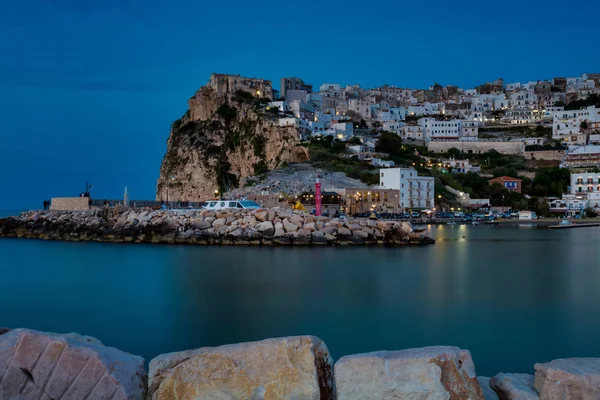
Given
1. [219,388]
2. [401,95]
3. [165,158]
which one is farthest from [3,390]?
[401,95]

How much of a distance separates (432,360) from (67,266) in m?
19.0

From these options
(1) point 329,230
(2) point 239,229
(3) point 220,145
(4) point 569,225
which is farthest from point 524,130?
(2) point 239,229

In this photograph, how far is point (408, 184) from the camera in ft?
175

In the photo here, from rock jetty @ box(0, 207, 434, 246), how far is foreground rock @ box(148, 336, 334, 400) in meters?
21.7

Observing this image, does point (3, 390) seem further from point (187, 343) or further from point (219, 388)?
point (187, 343)

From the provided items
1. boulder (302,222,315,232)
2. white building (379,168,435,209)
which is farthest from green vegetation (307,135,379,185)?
boulder (302,222,315,232)

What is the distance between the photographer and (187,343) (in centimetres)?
893

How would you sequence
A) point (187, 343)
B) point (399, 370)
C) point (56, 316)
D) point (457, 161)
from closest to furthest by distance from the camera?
point (399, 370)
point (187, 343)
point (56, 316)
point (457, 161)

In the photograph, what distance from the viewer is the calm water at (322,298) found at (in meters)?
9.10

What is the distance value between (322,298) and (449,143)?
7410 centimetres

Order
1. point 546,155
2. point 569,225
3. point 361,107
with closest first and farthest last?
1. point 569,225
2. point 546,155
3. point 361,107

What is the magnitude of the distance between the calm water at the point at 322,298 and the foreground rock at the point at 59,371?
418 centimetres

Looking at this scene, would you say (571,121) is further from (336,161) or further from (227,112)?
(227,112)

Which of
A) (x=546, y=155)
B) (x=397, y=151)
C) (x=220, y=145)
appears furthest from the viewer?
(x=546, y=155)
